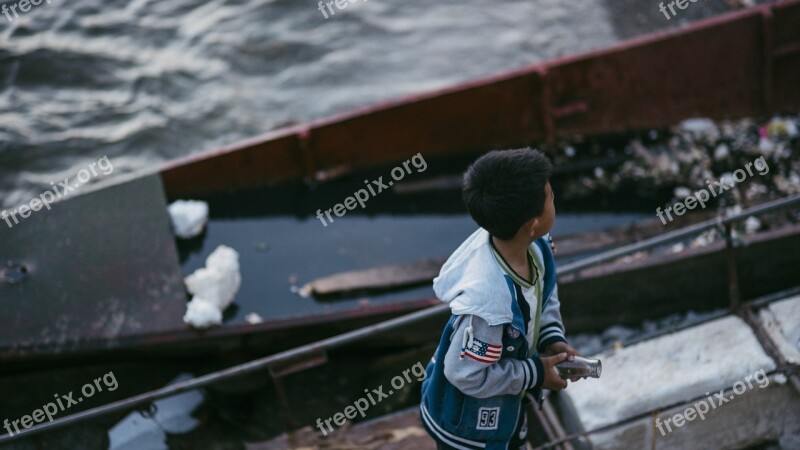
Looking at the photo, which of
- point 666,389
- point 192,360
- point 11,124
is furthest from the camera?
point 11,124

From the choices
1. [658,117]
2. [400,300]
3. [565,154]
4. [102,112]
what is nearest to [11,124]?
[102,112]

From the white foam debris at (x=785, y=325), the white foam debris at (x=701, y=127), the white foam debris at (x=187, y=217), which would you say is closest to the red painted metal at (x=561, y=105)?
the white foam debris at (x=701, y=127)

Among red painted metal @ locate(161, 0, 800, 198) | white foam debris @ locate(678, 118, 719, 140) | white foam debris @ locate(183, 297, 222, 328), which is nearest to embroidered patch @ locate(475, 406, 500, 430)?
white foam debris @ locate(183, 297, 222, 328)

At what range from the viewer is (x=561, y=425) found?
3.63 meters

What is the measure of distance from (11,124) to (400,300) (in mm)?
4864

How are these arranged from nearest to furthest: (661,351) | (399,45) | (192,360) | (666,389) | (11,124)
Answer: (666,389), (661,351), (192,360), (11,124), (399,45)

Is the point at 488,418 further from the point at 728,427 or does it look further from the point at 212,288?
the point at 212,288

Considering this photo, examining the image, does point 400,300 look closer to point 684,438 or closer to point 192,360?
point 192,360

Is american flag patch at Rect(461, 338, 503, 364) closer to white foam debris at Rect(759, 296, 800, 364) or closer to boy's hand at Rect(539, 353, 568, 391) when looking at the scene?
boy's hand at Rect(539, 353, 568, 391)

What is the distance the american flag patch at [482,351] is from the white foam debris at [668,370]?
1370 mm

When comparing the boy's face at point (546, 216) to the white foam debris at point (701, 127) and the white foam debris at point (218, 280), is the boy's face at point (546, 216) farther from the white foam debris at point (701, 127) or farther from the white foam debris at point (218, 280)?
the white foam debris at point (701, 127)

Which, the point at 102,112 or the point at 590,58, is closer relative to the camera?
the point at 590,58

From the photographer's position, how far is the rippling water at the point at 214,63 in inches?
293

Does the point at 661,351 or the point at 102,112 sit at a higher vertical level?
the point at 661,351
